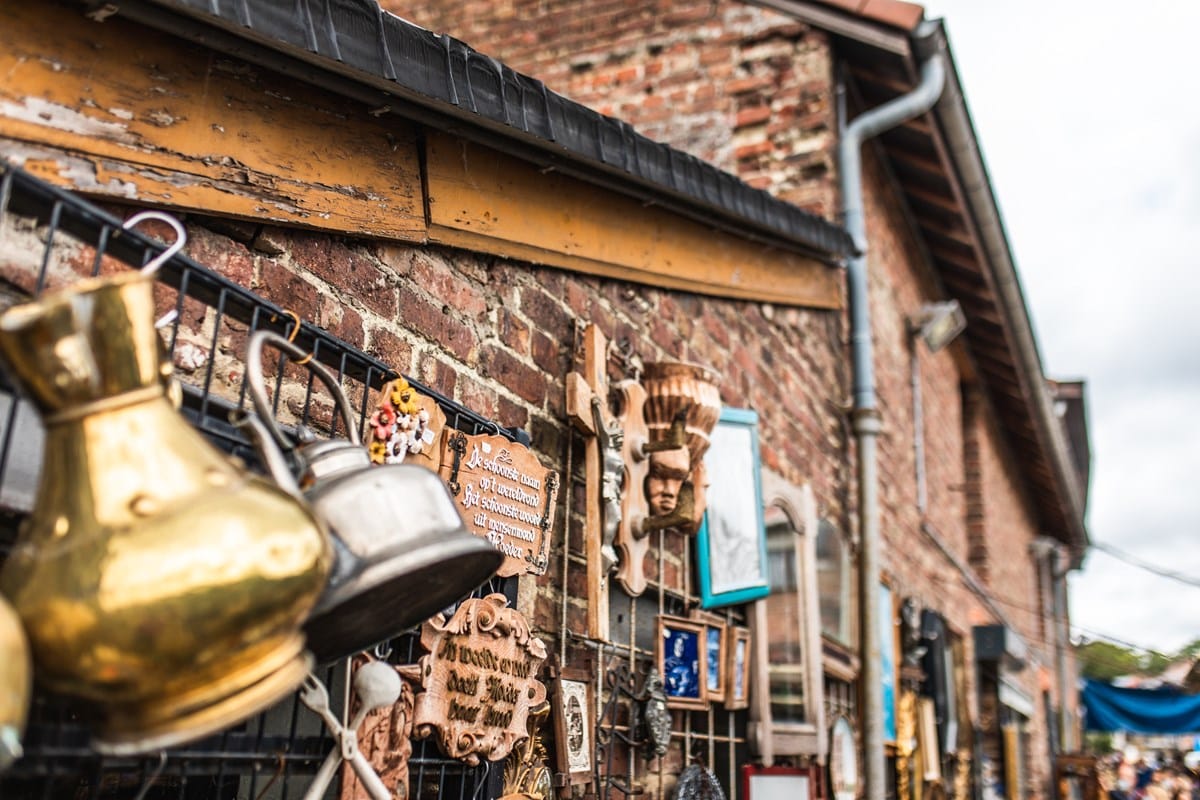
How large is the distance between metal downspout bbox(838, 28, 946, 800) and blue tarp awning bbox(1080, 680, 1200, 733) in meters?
9.68

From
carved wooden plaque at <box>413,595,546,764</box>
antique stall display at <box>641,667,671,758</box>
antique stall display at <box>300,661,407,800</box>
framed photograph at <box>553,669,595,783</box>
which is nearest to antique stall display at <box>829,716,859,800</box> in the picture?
antique stall display at <box>641,667,671,758</box>

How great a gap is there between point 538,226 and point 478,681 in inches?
39.2

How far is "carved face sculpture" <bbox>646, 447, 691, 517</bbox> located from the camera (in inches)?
91.5

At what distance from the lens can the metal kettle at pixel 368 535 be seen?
3.03 feet

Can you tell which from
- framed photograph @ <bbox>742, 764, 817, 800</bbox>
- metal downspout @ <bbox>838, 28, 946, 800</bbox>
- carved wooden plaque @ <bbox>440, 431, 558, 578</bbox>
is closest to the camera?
carved wooden plaque @ <bbox>440, 431, 558, 578</bbox>

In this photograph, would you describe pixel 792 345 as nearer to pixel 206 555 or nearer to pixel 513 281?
pixel 513 281

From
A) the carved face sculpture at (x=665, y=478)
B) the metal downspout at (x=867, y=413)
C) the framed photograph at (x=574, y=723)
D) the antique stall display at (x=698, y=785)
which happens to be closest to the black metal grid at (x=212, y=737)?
the framed photograph at (x=574, y=723)

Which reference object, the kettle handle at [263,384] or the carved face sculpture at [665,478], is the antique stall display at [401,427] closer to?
the kettle handle at [263,384]

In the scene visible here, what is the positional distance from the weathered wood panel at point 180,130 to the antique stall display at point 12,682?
684 mm

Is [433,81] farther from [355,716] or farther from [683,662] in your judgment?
[683,662]

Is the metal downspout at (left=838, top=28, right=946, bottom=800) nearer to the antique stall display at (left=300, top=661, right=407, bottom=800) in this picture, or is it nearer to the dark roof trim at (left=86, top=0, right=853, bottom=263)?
the dark roof trim at (left=86, top=0, right=853, bottom=263)

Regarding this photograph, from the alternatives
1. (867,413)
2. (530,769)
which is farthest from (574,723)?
(867,413)

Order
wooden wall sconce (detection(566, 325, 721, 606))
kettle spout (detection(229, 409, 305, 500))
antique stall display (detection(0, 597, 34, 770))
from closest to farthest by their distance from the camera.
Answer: antique stall display (detection(0, 597, 34, 770)) < kettle spout (detection(229, 409, 305, 500)) < wooden wall sconce (detection(566, 325, 721, 606))

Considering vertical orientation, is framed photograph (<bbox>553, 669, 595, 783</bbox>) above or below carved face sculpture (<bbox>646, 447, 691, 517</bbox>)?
below
